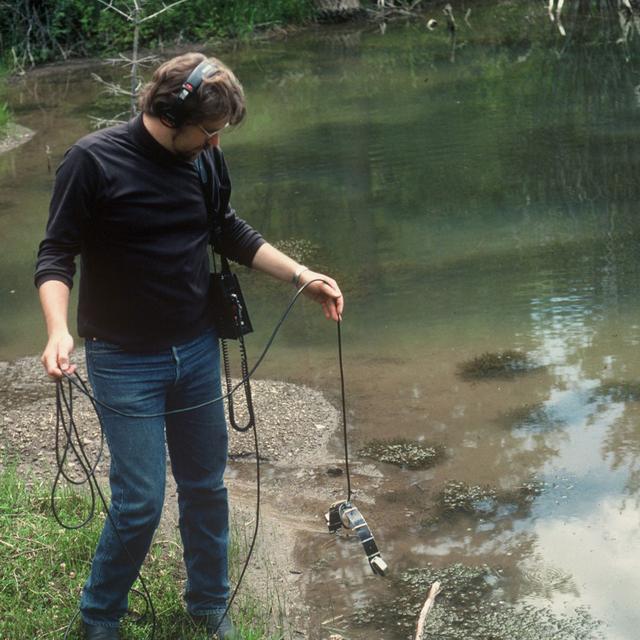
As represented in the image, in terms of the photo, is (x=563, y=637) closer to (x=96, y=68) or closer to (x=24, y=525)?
(x=24, y=525)

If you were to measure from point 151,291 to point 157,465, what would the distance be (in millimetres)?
504

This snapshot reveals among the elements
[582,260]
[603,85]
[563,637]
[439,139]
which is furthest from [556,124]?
[563,637]

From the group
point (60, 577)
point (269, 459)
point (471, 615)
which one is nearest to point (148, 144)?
point (60, 577)

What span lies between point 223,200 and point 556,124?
29.6 feet

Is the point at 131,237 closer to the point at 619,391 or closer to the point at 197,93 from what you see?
the point at 197,93

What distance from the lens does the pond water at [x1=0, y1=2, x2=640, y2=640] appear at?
→ 4398mm

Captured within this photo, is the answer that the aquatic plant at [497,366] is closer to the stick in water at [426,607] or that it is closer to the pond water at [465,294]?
the pond water at [465,294]

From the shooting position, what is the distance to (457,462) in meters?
5.24

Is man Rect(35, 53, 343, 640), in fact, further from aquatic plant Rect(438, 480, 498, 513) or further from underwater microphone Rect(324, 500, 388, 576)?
aquatic plant Rect(438, 480, 498, 513)

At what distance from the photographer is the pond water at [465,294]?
4.40 meters

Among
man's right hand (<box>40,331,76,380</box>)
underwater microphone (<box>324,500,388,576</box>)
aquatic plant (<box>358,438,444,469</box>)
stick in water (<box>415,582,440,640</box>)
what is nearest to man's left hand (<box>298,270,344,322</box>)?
underwater microphone (<box>324,500,388,576</box>)

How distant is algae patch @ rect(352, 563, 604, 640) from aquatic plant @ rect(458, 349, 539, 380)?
200 cm

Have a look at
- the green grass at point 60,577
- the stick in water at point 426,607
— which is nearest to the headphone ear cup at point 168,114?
the green grass at point 60,577

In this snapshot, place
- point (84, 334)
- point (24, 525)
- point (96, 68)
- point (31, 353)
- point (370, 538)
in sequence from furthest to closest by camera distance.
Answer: point (96, 68), point (31, 353), point (24, 525), point (370, 538), point (84, 334)
